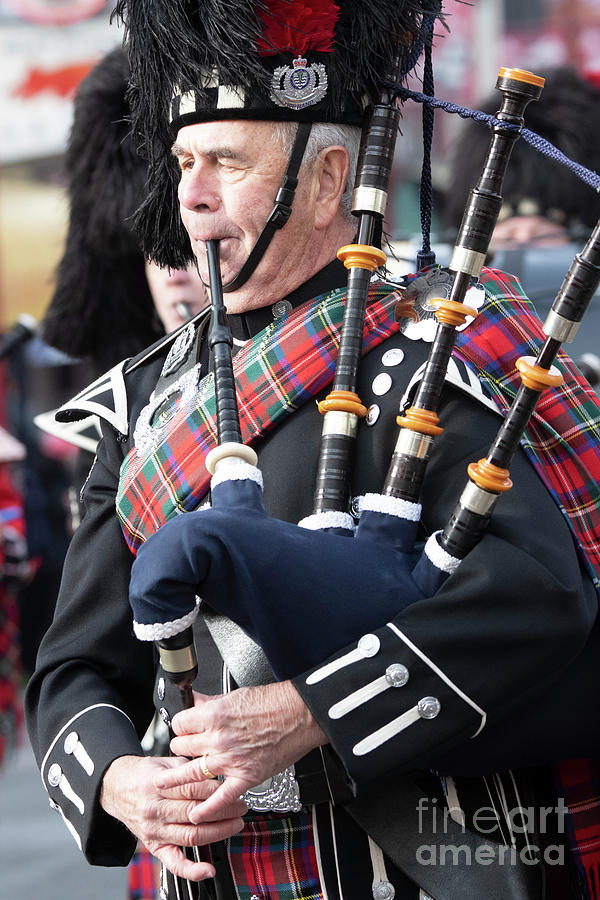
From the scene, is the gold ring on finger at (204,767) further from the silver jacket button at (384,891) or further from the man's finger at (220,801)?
the silver jacket button at (384,891)

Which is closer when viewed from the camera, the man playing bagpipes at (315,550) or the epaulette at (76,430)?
the man playing bagpipes at (315,550)

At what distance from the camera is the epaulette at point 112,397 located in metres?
2.55

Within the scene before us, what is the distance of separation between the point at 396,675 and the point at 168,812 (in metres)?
0.44

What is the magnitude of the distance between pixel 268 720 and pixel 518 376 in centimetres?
69

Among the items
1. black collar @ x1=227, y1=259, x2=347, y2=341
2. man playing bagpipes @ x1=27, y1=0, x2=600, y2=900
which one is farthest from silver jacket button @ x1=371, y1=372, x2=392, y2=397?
black collar @ x1=227, y1=259, x2=347, y2=341

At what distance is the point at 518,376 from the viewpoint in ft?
7.04

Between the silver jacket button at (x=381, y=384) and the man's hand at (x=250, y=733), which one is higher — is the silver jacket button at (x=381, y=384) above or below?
above

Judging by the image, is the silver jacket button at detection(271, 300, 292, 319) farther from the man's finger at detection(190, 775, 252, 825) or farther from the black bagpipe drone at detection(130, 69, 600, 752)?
the man's finger at detection(190, 775, 252, 825)

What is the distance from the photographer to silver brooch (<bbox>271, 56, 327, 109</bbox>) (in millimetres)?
2252

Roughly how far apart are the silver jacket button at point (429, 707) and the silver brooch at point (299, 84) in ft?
3.39

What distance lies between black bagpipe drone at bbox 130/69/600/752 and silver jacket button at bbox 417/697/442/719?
0.44 feet

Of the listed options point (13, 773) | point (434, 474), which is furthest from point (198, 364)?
point (13, 773)

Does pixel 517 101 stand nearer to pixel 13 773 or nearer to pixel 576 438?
pixel 576 438

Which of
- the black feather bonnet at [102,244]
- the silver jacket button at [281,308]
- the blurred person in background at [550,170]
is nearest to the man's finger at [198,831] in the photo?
the silver jacket button at [281,308]
